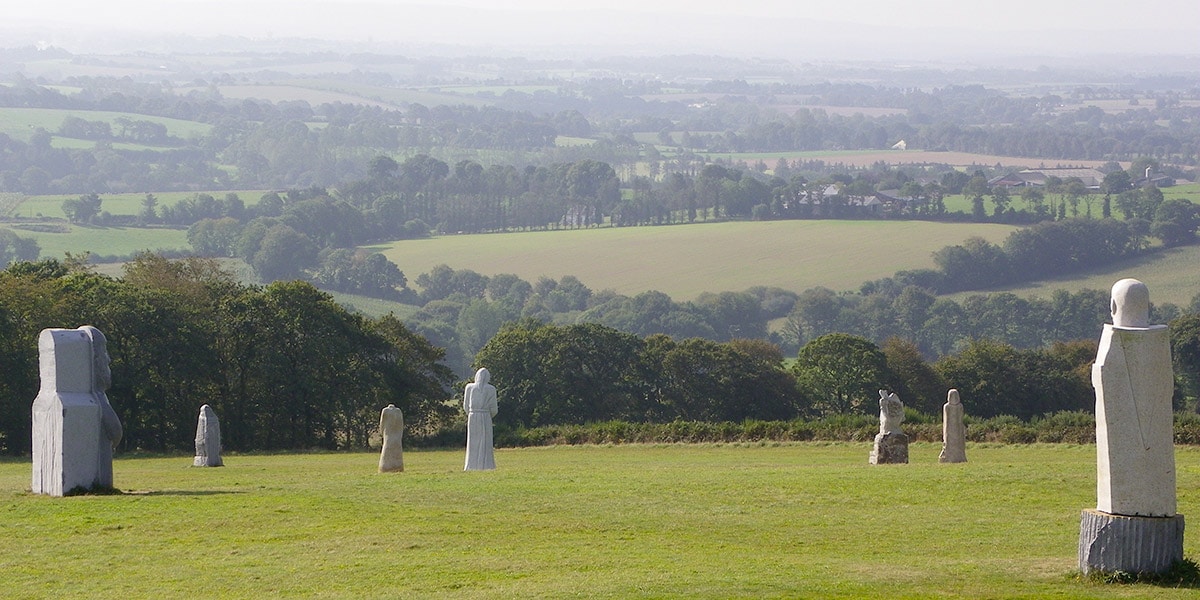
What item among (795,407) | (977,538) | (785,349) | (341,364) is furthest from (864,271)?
(977,538)

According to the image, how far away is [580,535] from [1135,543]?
765 centimetres

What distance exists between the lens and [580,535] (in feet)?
67.9

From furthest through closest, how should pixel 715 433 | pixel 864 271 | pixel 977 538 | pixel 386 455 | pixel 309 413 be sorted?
pixel 864 271 < pixel 309 413 < pixel 715 433 < pixel 386 455 < pixel 977 538

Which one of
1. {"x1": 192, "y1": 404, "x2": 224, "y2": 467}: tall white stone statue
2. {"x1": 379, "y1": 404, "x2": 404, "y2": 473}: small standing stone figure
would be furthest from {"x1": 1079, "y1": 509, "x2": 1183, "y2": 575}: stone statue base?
{"x1": 192, "y1": 404, "x2": 224, "y2": 467}: tall white stone statue

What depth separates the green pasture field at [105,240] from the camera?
162 metres

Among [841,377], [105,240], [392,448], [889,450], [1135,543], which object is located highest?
[1135,543]

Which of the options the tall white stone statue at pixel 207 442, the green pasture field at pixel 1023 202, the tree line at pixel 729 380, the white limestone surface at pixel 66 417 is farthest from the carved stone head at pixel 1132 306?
the green pasture field at pixel 1023 202

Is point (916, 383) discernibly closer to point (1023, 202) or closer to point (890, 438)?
point (890, 438)

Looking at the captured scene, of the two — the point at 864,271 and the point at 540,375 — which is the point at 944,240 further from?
the point at 540,375

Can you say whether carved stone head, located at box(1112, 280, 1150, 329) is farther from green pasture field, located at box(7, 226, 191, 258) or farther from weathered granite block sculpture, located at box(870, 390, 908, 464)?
green pasture field, located at box(7, 226, 191, 258)

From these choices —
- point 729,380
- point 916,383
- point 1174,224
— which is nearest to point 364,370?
point 729,380

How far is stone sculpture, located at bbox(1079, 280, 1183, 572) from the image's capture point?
53.9ft

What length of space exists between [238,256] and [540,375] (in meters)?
118

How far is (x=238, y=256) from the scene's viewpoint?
562 feet
